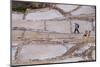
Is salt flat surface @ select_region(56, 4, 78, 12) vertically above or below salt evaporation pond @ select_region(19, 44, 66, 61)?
above

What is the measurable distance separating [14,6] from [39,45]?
553mm

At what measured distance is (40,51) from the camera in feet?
7.61

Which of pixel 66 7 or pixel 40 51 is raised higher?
pixel 66 7

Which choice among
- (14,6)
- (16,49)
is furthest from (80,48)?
(14,6)

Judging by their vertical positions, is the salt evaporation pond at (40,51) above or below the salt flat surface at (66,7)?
below

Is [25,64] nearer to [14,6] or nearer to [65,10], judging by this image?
[14,6]

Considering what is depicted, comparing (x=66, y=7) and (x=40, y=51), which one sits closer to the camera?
(x=40, y=51)

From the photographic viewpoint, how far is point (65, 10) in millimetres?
2436

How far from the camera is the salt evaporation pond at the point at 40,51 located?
225cm

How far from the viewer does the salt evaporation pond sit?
88.7 inches

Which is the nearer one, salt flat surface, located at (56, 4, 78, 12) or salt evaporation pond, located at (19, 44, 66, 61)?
salt evaporation pond, located at (19, 44, 66, 61)

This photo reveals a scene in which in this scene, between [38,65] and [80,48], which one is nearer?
[38,65]

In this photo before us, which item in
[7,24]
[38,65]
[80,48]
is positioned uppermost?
[7,24]

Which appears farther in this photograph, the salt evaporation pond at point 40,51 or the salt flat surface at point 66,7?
the salt flat surface at point 66,7
